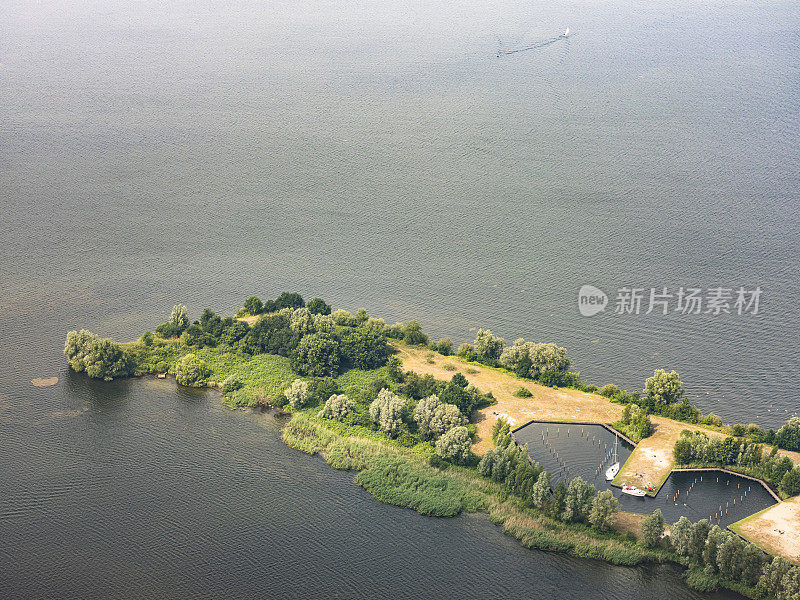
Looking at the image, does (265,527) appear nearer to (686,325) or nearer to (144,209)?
(686,325)

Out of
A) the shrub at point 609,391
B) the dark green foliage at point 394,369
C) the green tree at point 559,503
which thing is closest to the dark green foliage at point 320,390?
the dark green foliage at point 394,369

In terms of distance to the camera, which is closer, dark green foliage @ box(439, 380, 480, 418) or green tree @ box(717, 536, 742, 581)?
green tree @ box(717, 536, 742, 581)

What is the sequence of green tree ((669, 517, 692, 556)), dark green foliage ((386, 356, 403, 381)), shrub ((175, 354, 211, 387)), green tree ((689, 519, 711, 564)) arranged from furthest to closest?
shrub ((175, 354, 211, 387)) < dark green foliage ((386, 356, 403, 381)) < green tree ((669, 517, 692, 556)) < green tree ((689, 519, 711, 564))

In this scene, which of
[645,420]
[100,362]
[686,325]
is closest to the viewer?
[645,420]

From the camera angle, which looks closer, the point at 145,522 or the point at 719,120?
the point at 145,522

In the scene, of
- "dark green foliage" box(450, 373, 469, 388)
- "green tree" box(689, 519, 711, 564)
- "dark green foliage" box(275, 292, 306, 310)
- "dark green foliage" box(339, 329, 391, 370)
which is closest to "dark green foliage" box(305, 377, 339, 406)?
"dark green foliage" box(339, 329, 391, 370)

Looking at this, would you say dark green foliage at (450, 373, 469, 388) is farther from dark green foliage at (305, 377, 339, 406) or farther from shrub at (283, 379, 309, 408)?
shrub at (283, 379, 309, 408)

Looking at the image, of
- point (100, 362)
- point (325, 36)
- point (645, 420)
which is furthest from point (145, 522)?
point (325, 36)

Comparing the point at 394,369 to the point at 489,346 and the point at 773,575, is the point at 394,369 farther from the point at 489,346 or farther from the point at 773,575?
the point at 773,575
